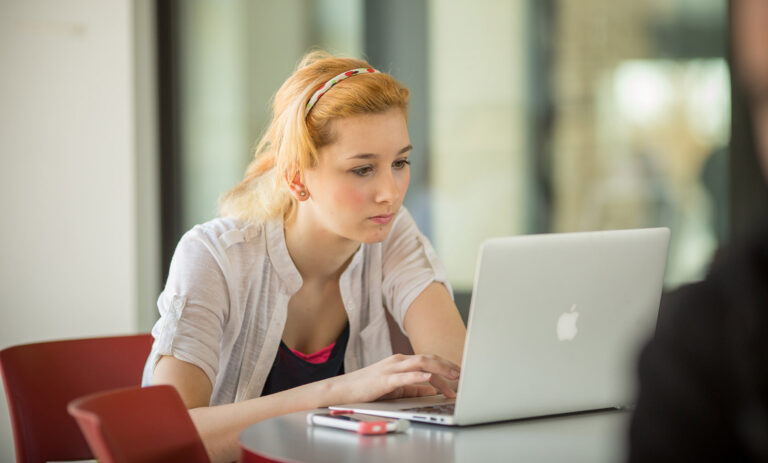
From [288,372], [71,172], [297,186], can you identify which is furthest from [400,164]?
[71,172]

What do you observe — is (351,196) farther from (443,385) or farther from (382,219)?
(443,385)

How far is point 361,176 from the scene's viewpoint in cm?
187

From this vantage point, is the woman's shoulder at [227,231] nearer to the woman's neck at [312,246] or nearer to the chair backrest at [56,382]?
the woman's neck at [312,246]

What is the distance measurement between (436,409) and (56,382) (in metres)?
0.98

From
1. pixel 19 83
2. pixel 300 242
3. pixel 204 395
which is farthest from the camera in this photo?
pixel 19 83

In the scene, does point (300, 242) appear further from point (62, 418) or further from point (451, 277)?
point (451, 277)

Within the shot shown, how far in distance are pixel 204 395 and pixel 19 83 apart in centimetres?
268

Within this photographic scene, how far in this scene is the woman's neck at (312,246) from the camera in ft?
6.59

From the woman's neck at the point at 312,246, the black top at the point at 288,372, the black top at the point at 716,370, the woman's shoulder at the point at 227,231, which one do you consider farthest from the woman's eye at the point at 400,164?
the black top at the point at 716,370

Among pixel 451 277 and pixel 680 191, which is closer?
pixel 680 191

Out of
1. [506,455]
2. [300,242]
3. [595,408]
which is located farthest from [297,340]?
[506,455]

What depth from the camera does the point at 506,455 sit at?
1.14 meters

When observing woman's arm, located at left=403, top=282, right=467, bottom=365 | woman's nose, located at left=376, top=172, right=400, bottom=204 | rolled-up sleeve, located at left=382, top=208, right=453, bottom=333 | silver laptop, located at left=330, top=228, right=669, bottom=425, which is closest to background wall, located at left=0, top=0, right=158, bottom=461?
rolled-up sleeve, located at left=382, top=208, right=453, bottom=333

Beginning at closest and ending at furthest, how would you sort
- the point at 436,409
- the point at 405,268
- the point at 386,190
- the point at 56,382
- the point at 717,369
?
the point at 717,369 → the point at 436,409 → the point at 386,190 → the point at 56,382 → the point at 405,268
